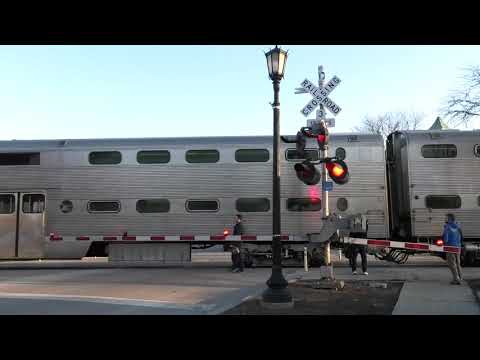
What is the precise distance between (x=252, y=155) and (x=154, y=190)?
11.7 feet

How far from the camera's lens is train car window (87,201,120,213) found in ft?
57.8

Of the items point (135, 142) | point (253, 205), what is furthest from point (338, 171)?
point (135, 142)

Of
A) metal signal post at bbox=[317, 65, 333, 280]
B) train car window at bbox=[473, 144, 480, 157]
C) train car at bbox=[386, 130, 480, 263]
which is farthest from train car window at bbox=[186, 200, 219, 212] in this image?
train car window at bbox=[473, 144, 480, 157]

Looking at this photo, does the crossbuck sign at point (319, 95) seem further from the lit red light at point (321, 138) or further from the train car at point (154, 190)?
the train car at point (154, 190)

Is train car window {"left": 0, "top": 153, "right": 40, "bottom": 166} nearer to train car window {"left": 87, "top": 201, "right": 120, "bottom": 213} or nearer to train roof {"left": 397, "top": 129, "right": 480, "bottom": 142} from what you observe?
train car window {"left": 87, "top": 201, "right": 120, "bottom": 213}

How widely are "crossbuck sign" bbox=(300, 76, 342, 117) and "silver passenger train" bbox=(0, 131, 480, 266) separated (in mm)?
4976

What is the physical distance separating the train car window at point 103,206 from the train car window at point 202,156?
2.90 meters

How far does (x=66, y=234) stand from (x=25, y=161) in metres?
2.95

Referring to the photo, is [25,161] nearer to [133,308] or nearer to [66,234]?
[66,234]

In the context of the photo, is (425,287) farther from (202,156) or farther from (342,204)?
(202,156)

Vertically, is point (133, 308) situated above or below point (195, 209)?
below

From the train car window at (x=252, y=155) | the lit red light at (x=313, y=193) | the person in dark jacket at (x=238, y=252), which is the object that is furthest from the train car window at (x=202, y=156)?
the lit red light at (x=313, y=193)
